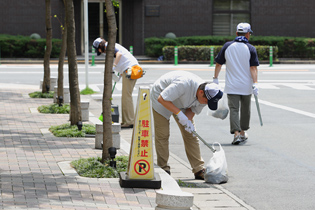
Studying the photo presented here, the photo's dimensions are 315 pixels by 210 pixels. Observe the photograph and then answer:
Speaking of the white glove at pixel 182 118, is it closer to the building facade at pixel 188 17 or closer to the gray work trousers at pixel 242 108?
the gray work trousers at pixel 242 108

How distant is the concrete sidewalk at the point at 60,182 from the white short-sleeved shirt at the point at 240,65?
198 centimetres

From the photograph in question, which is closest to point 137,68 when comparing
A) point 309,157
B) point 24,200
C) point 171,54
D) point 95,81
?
point 309,157

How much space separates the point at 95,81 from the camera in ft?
73.0

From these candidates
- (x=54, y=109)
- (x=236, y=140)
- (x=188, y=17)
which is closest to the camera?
(x=236, y=140)

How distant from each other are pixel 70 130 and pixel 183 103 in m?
3.65

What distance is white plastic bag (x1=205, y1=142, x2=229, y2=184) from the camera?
7855 mm

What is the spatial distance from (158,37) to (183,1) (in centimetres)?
245

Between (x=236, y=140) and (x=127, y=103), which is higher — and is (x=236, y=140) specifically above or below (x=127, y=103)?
below

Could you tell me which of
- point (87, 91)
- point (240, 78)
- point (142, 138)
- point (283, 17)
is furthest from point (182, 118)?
point (283, 17)

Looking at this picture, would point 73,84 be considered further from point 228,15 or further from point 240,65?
point 228,15

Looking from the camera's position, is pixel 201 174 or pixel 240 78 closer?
pixel 201 174

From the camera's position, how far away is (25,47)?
33469mm

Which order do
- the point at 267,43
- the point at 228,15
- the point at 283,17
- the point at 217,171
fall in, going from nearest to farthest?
the point at 217,171 → the point at 267,43 → the point at 283,17 → the point at 228,15

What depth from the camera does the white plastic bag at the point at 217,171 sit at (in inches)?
309
